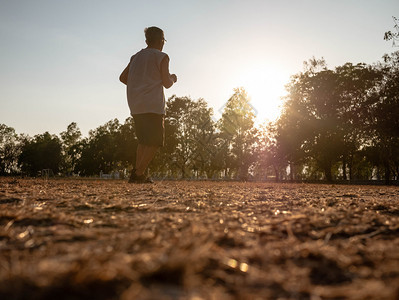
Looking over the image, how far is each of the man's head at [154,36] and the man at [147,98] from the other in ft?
0.07

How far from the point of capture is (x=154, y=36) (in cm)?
700

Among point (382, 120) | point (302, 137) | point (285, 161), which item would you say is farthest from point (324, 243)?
point (285, 161)

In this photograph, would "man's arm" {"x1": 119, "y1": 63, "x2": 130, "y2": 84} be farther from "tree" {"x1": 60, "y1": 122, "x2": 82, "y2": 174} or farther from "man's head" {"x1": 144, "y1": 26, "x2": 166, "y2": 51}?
"tree" {"x1": 60, "y1": 122, "x2": 82, "y2": 174}

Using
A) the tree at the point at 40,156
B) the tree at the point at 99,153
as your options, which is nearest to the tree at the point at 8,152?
the tree at the point at 40,156

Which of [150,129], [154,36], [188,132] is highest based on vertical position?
[188,132]

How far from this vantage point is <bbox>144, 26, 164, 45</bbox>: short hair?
6977 millimetres

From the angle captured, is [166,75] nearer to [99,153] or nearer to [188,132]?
[188,132]

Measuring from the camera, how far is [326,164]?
35656 millimetres

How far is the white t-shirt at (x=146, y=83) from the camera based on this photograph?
265 inches

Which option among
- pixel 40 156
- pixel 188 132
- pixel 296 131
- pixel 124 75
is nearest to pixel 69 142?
pixel 40 156

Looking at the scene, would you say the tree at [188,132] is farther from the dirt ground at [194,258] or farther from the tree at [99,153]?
the dirt ground at [194,258]

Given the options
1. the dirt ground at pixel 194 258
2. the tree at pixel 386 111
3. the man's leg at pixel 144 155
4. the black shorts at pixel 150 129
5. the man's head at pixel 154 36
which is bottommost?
the dirt ground at pixel 194 258

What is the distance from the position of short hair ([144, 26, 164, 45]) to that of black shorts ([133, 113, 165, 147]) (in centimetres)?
159

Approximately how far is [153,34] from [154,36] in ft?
0.14
